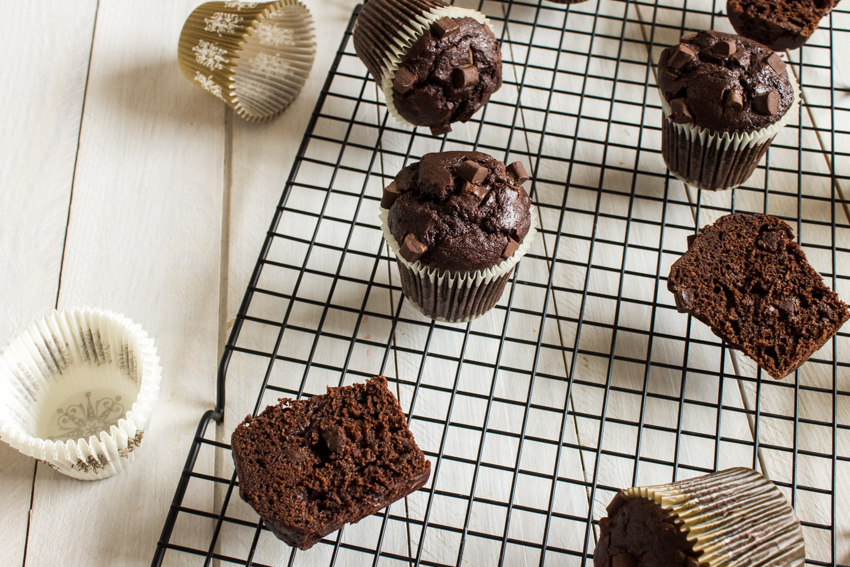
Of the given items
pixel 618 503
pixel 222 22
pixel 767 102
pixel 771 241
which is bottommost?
pixel 618 503

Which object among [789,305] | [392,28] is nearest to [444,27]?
[392,28]

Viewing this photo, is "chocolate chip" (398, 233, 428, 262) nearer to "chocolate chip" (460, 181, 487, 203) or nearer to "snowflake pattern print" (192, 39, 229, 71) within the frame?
"chocolate chip" (460, 181, 487, 203)

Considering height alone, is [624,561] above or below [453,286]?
below

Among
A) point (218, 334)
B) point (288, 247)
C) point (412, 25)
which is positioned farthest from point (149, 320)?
point (412, 25)

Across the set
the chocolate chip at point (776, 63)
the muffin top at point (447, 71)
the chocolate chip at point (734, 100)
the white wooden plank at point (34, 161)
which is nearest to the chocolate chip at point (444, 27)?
the muffin top at point (447, 71)

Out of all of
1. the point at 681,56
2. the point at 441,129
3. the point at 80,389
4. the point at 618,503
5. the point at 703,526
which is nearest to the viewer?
the point at 703,526

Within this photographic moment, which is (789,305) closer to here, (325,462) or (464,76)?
(464,76)

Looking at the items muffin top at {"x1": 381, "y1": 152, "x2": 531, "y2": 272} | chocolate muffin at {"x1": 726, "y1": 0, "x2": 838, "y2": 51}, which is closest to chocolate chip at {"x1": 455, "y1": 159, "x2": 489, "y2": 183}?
muffin top at {"x1": 381, "y1": 152, "x2": 531, "y2": 272}

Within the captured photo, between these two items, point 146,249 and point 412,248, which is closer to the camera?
point 412,248
